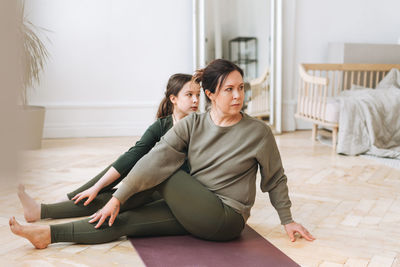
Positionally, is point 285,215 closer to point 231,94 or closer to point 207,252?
point 207,252

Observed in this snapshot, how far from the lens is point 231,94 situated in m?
1.41

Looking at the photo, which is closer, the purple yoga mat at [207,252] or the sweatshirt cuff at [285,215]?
the purple yoga mat at [207,252]

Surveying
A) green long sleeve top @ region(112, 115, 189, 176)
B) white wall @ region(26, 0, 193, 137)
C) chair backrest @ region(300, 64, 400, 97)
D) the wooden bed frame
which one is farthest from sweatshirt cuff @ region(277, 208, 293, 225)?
white wall @ region(26, 0, 193, 137)

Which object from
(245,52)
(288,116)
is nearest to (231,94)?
(245,52)

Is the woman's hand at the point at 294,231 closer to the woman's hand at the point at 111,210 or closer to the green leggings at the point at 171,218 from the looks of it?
the green leggings at the point at 171,218

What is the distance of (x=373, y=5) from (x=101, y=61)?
3250mm

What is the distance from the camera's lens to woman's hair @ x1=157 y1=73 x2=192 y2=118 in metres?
1.79

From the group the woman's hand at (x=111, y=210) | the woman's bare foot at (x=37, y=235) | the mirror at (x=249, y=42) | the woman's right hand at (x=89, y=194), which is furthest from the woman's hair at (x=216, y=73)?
the mirror at (x=249, y=42)

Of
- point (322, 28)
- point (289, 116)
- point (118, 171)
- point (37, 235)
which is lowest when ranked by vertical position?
point (289, 116)

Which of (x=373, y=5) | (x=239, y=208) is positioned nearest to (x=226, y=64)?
(x=239, y=208)

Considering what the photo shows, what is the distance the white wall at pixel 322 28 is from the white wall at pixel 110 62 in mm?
1181

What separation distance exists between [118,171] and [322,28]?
388 centimetres

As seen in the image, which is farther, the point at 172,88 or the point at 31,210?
the point at 172,88

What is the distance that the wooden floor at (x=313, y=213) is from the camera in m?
1.39
